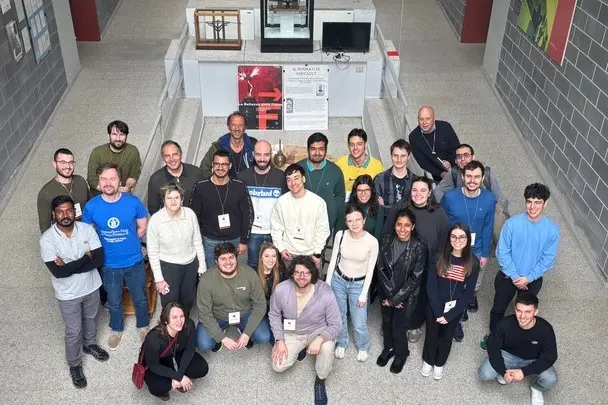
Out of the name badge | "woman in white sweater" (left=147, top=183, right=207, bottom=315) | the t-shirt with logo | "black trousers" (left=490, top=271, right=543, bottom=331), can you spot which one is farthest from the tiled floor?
the name badge

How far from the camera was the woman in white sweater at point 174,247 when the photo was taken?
5035 mm

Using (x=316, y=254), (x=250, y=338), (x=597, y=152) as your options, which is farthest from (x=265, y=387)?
(x=597, y=152)

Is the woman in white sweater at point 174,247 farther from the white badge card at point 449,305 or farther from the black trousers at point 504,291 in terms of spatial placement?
the black trousers at point 504,291

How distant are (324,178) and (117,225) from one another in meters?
1.66

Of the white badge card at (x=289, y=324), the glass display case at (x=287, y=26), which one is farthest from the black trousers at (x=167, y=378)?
the glass display case at (x=287, y=26)

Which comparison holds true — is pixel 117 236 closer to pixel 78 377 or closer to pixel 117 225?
pixel 117 225

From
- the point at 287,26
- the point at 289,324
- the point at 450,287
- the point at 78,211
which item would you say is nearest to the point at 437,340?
the point at 450,287

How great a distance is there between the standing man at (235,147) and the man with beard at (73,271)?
57.5 inches

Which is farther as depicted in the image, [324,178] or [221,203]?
[324,178]

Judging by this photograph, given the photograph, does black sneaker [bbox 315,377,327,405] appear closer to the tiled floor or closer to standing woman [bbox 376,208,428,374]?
the tiled floor

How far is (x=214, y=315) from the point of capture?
5148 millimetres

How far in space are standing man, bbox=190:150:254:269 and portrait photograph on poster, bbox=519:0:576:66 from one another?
4.13 meters

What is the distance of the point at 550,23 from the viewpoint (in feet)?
25.3

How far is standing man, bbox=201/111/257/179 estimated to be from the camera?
608 cm
